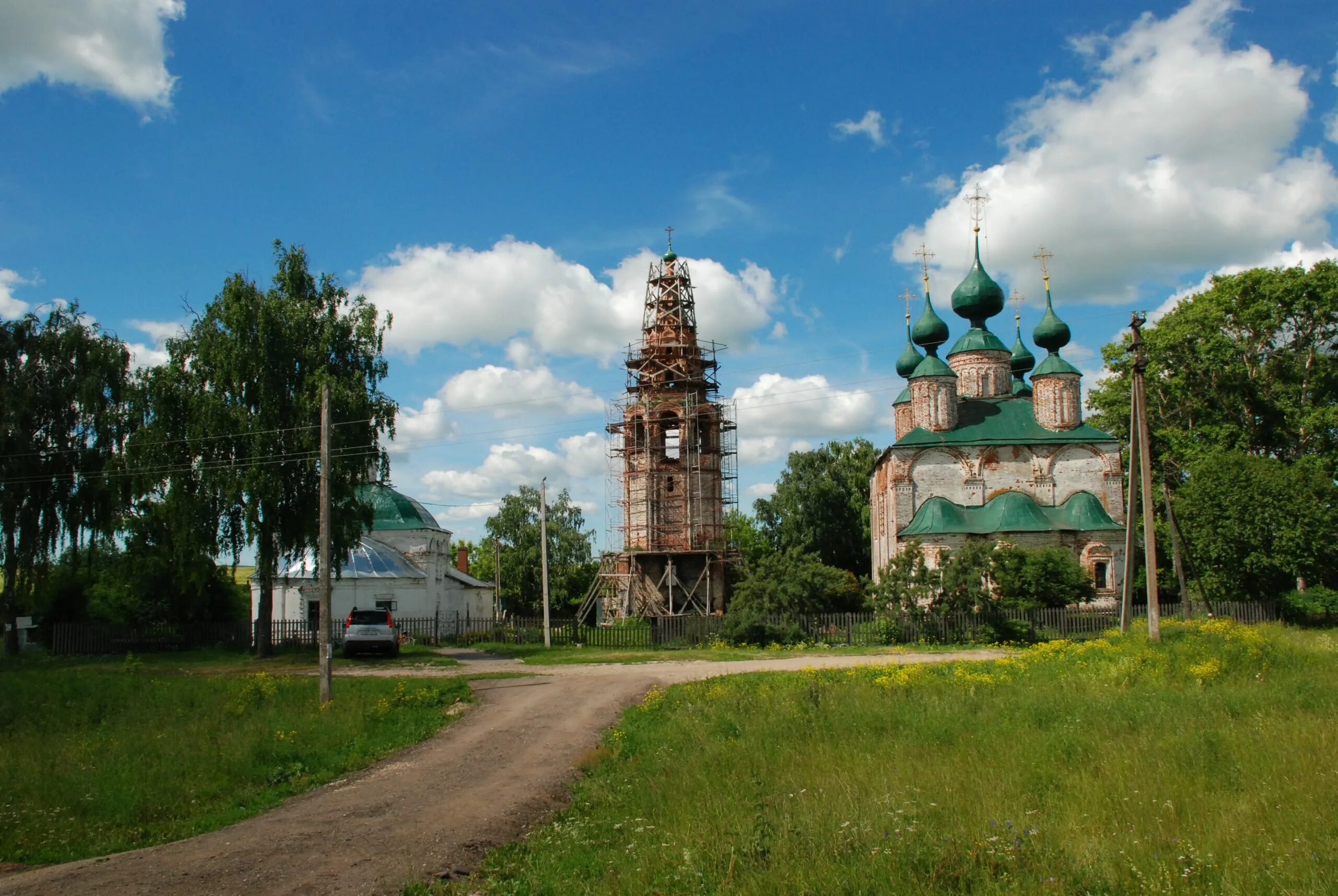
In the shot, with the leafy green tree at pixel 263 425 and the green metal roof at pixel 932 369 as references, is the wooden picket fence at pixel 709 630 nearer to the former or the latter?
the leafy green tree at pixel 263 425

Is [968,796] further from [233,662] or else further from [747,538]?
[747,538]

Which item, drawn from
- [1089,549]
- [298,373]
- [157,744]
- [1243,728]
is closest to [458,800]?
[157,744]

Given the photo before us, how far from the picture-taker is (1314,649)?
54.0 ft

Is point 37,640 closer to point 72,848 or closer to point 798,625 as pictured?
point 798,625

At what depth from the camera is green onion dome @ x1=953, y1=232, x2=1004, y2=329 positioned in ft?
146

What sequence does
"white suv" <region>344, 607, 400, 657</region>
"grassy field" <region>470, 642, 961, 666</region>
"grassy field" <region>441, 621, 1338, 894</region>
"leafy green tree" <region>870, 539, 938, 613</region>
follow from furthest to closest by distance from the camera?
1. "leafy green tree" <region>870, 539, 938, 613</region>
2. "white suv" <region>344, 607, 400, 657</region>
3. "grassy field" <region>470, 642, 961, 666</region>
4. "grassy field" <region>441, 621, 1338, 894</region>

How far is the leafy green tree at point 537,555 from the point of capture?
174 feet

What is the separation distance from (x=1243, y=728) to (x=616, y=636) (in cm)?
2276

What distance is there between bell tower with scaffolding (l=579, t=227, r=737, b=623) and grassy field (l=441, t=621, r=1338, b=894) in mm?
26985

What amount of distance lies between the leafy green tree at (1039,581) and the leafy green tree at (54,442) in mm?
26069

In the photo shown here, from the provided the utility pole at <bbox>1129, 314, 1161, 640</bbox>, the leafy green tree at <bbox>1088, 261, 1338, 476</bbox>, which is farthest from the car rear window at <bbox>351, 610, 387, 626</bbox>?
the leafy green tree at <bbox>1088, 261, 1338, 476</bbox>

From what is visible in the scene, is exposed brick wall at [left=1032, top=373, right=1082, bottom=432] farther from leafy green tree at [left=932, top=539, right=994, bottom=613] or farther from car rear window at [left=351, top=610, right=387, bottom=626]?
car rear window at [left=351, top=610, right=387, bottom=626]

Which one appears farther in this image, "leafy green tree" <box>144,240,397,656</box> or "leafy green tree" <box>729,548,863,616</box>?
"leafy green tree" <box>729,548,863,616</box>

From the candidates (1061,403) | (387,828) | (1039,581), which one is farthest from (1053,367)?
(387,828)
